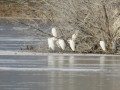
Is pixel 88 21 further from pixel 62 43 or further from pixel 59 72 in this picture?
pixel 59 72

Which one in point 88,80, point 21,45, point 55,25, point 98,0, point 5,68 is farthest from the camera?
point 21,45

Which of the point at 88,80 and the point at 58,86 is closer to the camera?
the point at 58,86

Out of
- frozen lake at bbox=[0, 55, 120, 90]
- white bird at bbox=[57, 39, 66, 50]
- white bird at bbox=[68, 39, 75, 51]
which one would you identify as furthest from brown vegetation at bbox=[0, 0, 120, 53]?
frozen lake at bbox=[0, 55, 120, 90]

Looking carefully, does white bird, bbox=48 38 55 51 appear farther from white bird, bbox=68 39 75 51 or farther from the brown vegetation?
white bird, bbox=68 39 75 51

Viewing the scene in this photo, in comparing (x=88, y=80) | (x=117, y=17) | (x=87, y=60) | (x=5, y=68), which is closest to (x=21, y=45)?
(x=117, y=17)

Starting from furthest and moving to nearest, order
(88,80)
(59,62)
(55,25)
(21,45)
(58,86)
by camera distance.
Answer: (21,45)
(55,25)
(59,62)
(88,80)
(58,86)

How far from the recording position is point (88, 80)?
16031mm

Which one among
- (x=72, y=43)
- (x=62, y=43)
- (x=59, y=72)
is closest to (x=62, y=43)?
(x=62, y=43)

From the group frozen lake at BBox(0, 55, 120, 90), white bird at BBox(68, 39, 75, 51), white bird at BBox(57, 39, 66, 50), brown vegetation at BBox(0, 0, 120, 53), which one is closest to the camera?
frozen lake at BBox(0, 55, 120, 90)

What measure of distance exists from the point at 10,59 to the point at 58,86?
743 centimetres

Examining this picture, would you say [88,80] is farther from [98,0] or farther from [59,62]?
[98,0]

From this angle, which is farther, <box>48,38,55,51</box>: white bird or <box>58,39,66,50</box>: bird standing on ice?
<box>48,38,55,51</box>: white bird

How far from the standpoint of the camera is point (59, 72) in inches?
705

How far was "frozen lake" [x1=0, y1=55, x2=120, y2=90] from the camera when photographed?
49.3ft
